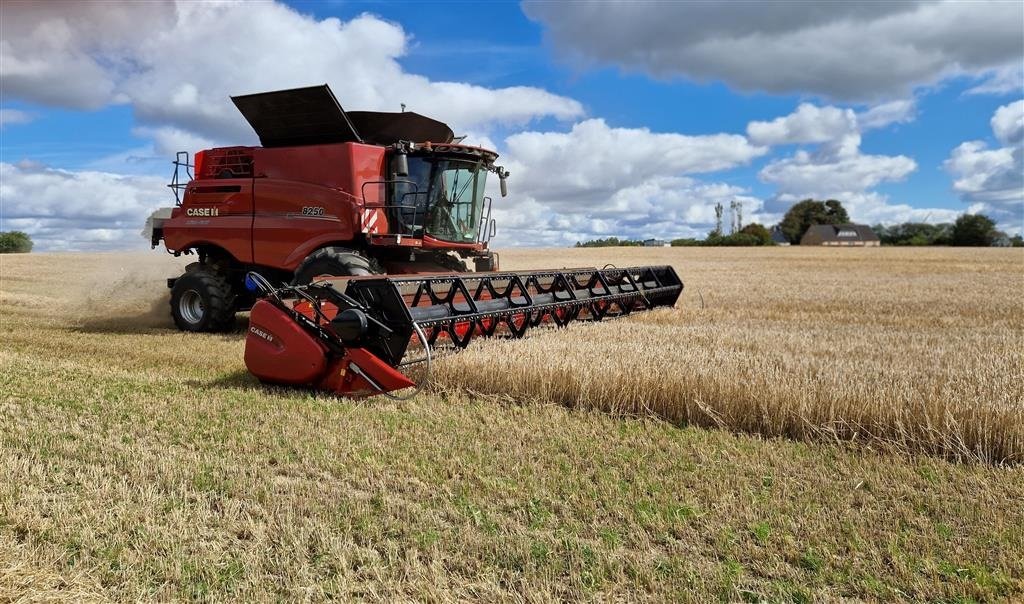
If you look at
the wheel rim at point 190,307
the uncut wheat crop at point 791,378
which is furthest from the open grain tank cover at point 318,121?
the uncut wheat crop at point 791,378

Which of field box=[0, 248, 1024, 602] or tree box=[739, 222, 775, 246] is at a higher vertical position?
tree box=[739, 222, 775, 246]

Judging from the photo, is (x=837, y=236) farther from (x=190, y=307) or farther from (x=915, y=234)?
(x=190, y=307)

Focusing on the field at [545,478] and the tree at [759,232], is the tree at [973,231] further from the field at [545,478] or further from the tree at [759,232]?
the field at [545,478]

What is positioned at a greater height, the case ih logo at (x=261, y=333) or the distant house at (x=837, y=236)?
the distant house at (x=837, y=236)

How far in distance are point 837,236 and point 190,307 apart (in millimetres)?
76202

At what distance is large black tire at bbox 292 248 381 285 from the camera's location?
711 centimetres

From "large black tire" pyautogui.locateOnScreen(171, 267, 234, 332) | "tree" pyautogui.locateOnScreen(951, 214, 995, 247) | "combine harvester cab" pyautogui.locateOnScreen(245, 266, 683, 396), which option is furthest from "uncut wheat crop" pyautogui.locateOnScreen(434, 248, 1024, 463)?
"tree" pyautogui.locateOnScreen(951, 214, 995, 247)

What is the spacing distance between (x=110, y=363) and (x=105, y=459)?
3316 millimetres

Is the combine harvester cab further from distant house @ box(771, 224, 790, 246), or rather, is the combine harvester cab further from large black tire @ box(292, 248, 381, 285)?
distant house @ box(771, 224, 790, 246)

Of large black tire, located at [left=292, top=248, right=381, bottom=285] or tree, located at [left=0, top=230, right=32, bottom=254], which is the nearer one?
large black tire, located at [left=292, top=248, right=381, bottom=285]

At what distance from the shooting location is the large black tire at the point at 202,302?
8.56 metres

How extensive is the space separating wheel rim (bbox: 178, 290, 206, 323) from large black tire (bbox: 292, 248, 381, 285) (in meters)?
2.20

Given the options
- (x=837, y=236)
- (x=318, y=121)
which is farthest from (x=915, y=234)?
(x=318, y=121)

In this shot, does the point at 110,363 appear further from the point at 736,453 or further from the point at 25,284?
the point at 25,284
